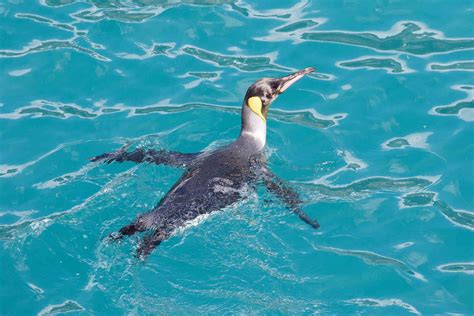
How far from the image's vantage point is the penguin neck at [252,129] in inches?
400

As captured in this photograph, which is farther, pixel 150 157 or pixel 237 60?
pixel 237 60

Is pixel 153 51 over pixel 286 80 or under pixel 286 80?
over

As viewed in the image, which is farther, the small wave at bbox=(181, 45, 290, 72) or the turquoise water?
the small wave at bbox=(181, 45, 290, 72)

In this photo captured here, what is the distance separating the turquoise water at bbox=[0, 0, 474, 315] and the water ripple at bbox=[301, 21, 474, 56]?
3 cm

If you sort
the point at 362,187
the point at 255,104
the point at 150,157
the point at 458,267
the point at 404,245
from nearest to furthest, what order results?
the point at 458,267 → the point at 404,245 → the point at 362,187 → the point at 150,157 → the point at 255,104

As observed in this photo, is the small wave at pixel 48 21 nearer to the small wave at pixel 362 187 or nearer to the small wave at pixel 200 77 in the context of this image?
the small wave at pixel 200 77

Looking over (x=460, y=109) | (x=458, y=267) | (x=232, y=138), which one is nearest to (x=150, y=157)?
(x=232, y=138)

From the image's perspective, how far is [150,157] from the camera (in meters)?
9.95

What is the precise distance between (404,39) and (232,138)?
3081 mm

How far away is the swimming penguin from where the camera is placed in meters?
8.52

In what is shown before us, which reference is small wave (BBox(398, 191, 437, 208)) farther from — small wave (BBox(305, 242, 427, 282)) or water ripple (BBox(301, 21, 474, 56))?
water ripple (BBox(301, 21, 474, 56))

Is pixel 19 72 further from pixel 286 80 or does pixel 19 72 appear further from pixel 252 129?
pixel 286 80

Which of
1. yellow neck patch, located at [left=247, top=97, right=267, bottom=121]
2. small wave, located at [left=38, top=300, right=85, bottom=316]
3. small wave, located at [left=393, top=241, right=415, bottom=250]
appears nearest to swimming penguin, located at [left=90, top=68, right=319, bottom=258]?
yellow neck patch, located at [left=247, top=97, right=267, bottom=121]

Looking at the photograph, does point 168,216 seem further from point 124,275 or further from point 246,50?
point 246,50
